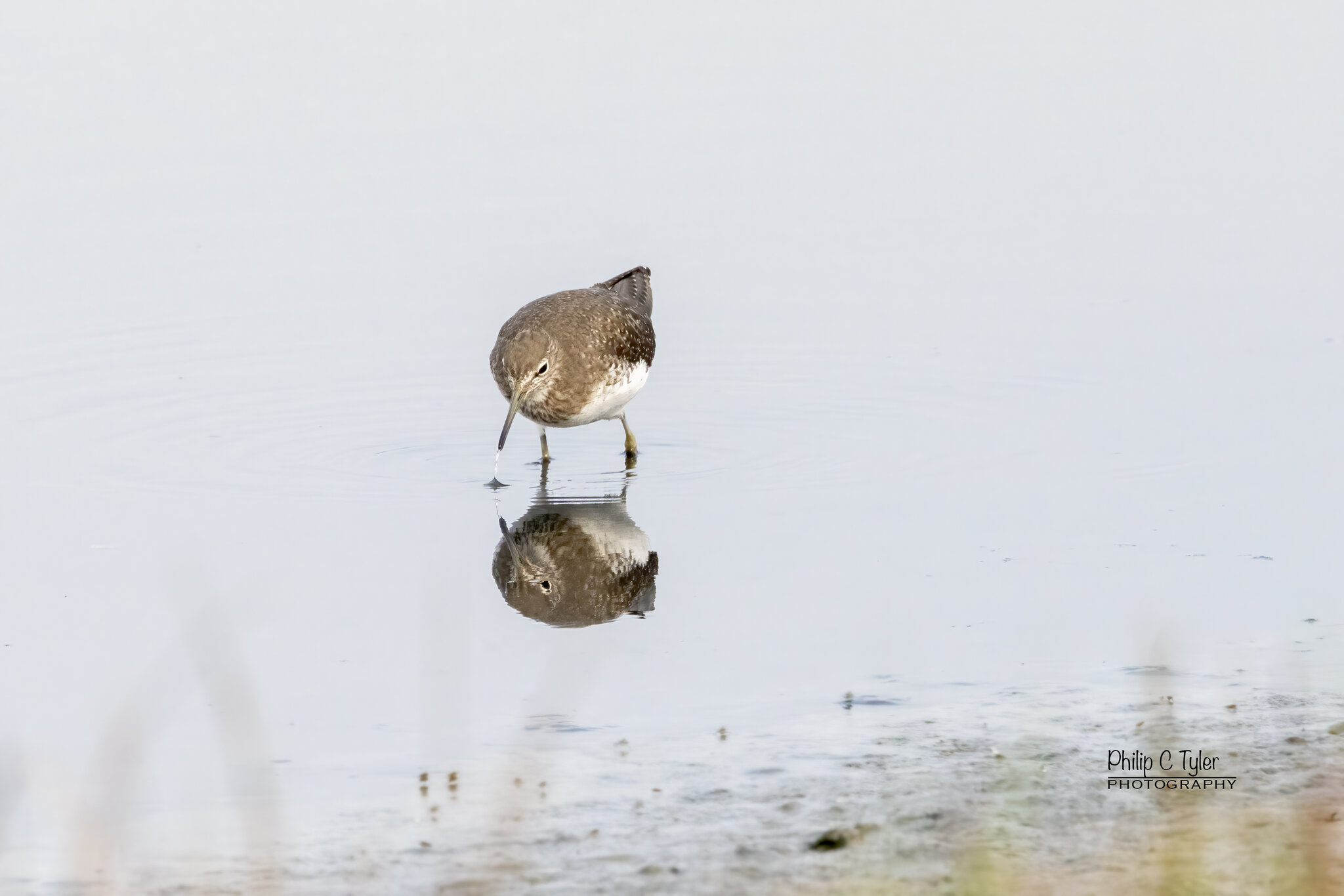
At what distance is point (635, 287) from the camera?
1271cm

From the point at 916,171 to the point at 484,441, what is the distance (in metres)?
7.20

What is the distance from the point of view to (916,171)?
→ 17.4 meters

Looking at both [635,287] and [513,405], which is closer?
[513,405]

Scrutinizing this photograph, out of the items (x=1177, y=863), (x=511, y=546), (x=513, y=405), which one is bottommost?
(x=1177, y=863)

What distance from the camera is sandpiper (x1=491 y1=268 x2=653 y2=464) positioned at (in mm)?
11086

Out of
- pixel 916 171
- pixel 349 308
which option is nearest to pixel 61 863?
pixel 349 308

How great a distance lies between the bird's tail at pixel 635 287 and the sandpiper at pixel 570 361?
0.52 meters

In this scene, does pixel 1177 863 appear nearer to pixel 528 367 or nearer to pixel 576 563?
pixel 576 563

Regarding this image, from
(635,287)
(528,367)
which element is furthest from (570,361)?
(635,287)

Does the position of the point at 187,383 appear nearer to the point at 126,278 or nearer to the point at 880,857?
the point at 126,278

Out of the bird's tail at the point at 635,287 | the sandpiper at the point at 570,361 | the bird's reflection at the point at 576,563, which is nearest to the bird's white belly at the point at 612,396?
Result: the sandpiper at the point at 570,361

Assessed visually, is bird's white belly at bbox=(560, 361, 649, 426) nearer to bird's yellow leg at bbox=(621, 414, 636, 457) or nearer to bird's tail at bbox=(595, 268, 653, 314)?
bird's yellow leg at bbox=(621, 414, 636, 457)

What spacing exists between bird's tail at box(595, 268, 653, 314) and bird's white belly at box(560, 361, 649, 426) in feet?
3.36

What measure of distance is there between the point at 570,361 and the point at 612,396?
339mm
